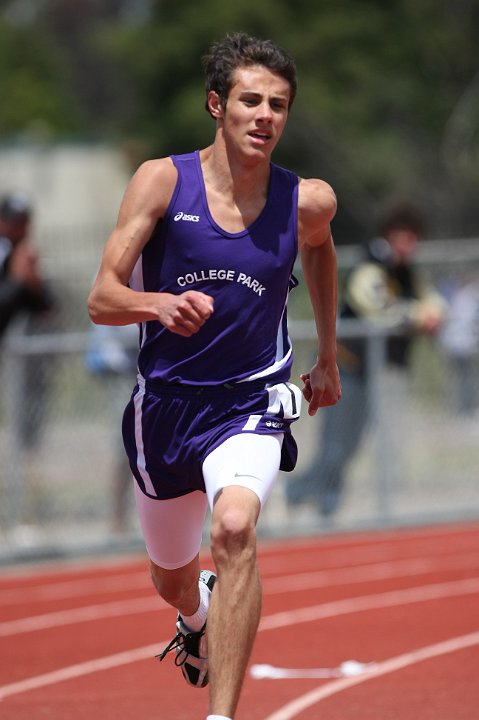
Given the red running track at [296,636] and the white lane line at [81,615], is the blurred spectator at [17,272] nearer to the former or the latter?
the red running track at [296,636]

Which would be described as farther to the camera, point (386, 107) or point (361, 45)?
point (361, 45)

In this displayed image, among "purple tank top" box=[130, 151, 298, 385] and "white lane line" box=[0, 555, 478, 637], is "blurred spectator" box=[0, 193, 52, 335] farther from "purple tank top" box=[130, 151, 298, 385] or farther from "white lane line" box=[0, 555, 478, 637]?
"purple tank top" box=[130, 151, 298, 385]

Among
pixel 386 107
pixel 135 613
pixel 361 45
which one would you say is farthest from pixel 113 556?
pixel 361 45

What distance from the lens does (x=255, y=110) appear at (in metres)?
5.27

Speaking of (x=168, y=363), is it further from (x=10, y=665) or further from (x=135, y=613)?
(x=135, y=613)

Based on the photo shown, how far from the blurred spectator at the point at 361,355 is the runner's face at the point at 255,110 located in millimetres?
5842

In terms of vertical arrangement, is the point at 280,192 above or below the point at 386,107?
below

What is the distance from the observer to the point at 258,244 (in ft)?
17.4

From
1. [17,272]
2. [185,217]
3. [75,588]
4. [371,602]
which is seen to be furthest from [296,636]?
[17,272]

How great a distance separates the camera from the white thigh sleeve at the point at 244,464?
5102 millimetres

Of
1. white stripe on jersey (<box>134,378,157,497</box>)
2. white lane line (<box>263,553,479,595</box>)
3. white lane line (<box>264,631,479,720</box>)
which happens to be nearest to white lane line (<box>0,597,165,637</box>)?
white lane line (<box>263,553,479,595</box>)

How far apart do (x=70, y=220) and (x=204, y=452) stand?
31.8 meters

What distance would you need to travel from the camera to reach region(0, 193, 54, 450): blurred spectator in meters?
10.5

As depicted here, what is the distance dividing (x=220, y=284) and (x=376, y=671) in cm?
239
